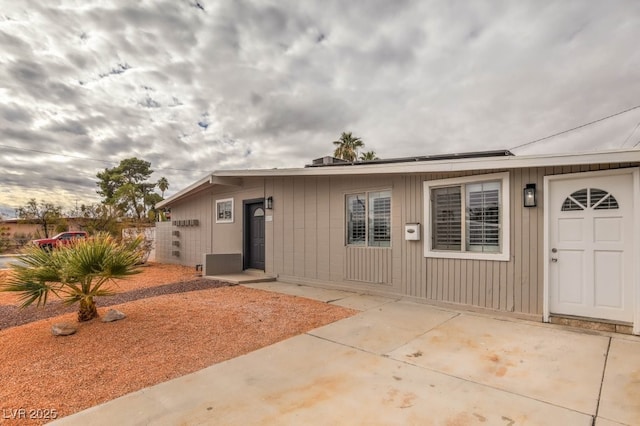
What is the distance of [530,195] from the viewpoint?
4.75 meters

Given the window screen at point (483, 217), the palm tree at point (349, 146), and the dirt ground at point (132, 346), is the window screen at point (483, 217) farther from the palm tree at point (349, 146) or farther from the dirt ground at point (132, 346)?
the palm tree at point (349, 146)

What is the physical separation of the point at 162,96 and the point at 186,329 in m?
9.65

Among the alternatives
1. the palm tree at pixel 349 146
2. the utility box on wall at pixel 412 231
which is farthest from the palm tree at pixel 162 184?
the utility box on wall at pixel 412 231

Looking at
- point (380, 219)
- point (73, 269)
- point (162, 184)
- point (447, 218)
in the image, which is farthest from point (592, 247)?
point (162, 184)

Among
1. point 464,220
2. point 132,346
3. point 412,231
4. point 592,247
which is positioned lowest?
point 132,346

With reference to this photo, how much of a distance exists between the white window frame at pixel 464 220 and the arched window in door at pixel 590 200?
75 centimetres

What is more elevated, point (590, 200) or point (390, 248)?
point (590, 200)

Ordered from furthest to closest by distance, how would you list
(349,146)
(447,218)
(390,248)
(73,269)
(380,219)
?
(349,146), (380,219), (390,248), (447,218), (73,269)

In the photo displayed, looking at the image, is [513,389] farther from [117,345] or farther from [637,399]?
[117,345]

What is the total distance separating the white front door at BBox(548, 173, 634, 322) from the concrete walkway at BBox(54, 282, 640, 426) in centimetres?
44

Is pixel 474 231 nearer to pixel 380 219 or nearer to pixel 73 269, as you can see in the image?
pixel 380 219

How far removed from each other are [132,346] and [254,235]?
588 centimetres

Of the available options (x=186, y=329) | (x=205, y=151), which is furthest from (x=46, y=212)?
(x=186, y=329)

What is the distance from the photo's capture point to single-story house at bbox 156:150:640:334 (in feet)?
14.0
